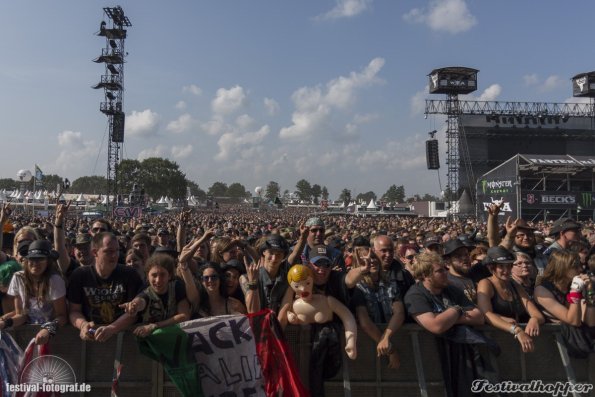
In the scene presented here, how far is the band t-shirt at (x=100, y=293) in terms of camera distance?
13.0 feet

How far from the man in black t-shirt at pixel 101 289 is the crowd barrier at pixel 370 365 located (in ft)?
0.61

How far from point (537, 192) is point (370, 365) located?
30.0 m

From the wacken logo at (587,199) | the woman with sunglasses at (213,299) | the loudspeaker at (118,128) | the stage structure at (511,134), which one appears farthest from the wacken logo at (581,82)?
the woman with sunglasses at (213,299)

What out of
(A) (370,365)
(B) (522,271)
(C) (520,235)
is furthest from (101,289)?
(C) (520,235)

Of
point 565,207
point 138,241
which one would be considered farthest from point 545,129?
point 138,241

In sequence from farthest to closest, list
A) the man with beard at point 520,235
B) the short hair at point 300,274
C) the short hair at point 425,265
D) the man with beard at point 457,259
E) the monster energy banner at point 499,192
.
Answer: the monster energy banner at point 499,192 < the man with beard at point 520,235 < the man with beard at point 457,259 < the short hair at point 425,265 < the short hair at point 300,274

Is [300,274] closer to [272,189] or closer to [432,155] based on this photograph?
[432,155]

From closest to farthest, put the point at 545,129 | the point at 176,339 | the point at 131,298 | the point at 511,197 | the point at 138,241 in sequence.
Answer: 1. the point at 176,339
2. the point at 131,298
3. the point at 138,241
4. the point at 511,197
5. the point at 545,129

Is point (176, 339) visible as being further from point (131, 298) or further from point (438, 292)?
point (438, 292)

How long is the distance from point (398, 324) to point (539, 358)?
1.24 meters

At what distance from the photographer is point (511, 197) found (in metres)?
30.0

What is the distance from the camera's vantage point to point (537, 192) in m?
30.0

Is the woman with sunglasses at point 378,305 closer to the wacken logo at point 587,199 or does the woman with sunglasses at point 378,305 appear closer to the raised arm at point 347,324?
the raised arm at point 347,324

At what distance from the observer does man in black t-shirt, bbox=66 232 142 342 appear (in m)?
3.97
